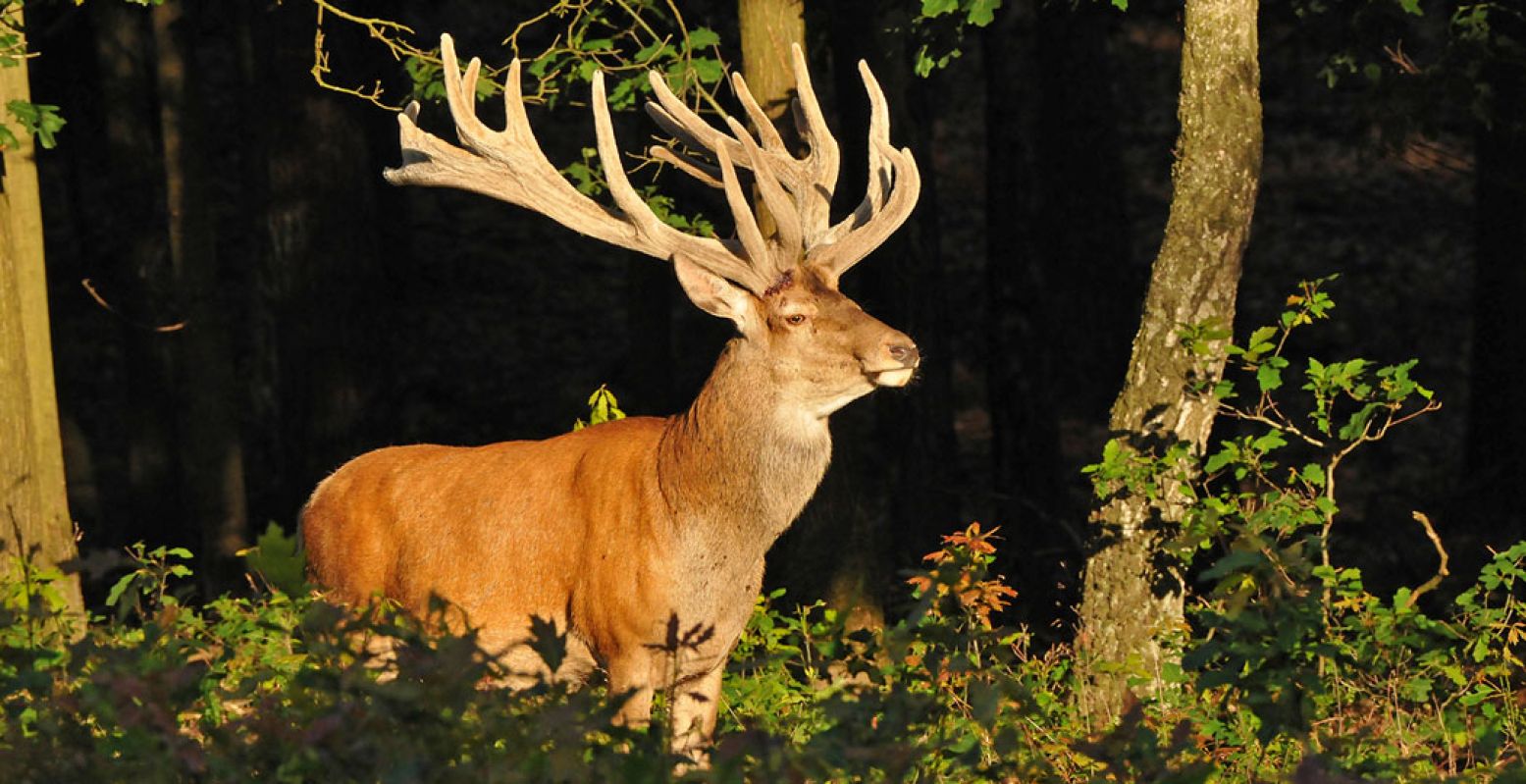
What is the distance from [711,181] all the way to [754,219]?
515mm

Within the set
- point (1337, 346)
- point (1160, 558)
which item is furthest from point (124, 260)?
point (1337, 346)

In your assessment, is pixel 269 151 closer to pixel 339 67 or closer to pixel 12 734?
pixel 339 67

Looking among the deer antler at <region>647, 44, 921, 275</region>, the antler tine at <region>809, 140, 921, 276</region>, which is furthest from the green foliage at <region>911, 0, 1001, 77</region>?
the antler tine at <region>809, 140, 921, 276</region>

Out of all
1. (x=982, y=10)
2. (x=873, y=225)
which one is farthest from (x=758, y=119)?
(x=982, y=10)

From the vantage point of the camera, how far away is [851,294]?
37.8 feet

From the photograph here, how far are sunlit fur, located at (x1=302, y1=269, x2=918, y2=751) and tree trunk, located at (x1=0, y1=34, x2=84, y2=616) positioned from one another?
243 centimetres

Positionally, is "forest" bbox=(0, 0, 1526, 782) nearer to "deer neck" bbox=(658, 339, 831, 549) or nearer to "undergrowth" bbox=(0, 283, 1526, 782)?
"undergrowth" bbox=(0, 283, 1526, 782)

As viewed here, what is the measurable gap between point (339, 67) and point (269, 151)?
0.71m

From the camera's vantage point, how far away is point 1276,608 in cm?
626

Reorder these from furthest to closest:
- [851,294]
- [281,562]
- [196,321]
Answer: [196,321]
[851,294]
[281,562]

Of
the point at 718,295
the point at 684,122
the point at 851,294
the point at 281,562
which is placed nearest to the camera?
the point at 281,562

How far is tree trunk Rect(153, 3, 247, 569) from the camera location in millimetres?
13484

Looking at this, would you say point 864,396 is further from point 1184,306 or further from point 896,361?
point 896,361

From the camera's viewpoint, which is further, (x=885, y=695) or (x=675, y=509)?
(x=675, y=509)
